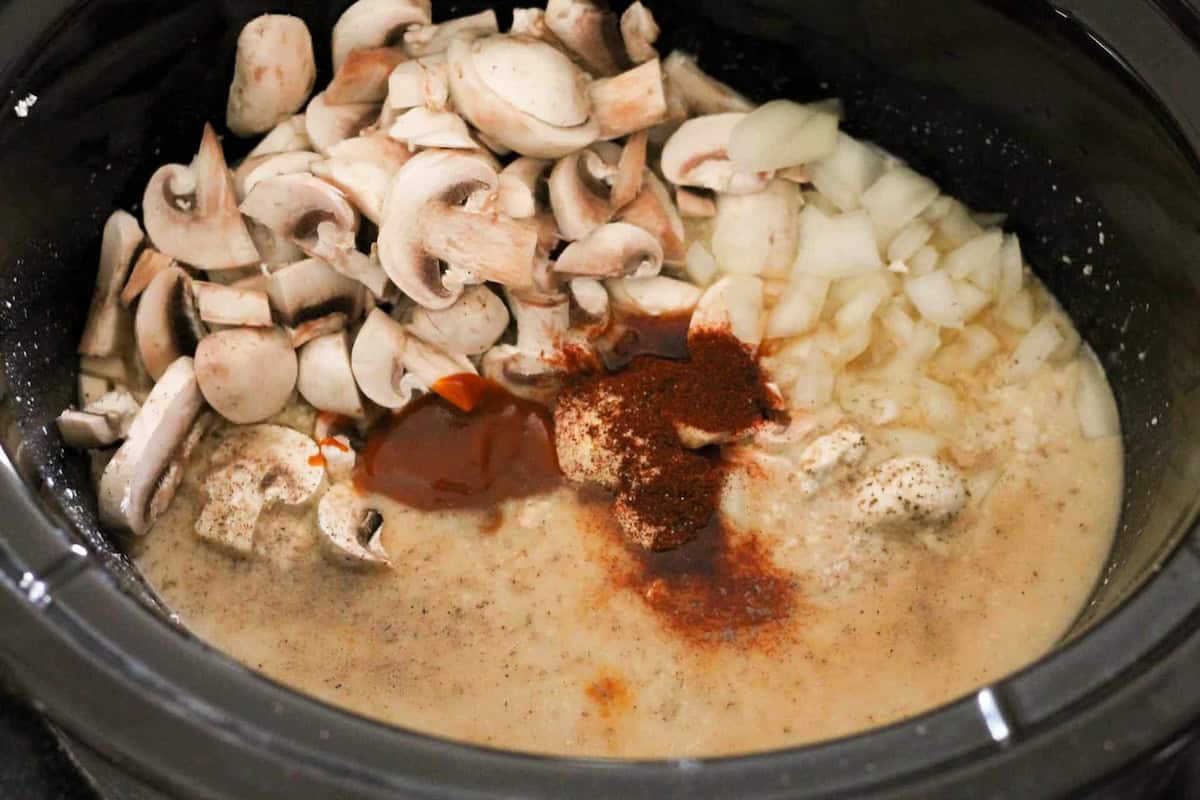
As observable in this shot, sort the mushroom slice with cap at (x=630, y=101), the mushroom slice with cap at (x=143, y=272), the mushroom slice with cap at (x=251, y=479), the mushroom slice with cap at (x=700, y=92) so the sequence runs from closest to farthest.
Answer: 1. the mushroom slice with cap at (x=251, y=479)
2. the mushroom slice with cap at (x=143, y=272)
3. the mushroom slice with cap at (x=630, y=101)
4. the mushroom slice with cap at (x=700, y=92)

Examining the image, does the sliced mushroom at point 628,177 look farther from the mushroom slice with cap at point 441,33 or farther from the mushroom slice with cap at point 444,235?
the mushroom slice with cap at point 441,33

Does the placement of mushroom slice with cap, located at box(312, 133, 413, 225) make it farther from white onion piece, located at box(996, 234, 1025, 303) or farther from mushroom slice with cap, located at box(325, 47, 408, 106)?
white onion piece, located at box(996, 234, 1025, 303)

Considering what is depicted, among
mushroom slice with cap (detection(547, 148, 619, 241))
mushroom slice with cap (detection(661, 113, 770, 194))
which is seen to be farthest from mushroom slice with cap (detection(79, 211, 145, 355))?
mushroom slice with cap (detection(661, 113, 770, 194))

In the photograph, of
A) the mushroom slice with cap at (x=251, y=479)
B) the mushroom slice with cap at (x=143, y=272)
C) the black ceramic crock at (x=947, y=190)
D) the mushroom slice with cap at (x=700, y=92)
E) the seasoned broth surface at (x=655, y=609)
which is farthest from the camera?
the mushroom slice with cap at (x=700, y=92)

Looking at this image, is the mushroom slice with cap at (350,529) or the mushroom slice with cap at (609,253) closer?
the mushroom slice with cap at (350,529)

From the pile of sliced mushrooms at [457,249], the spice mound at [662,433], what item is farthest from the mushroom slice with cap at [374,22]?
the spice mound at [662,433]

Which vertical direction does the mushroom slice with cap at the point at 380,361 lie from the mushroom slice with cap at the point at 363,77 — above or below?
below
